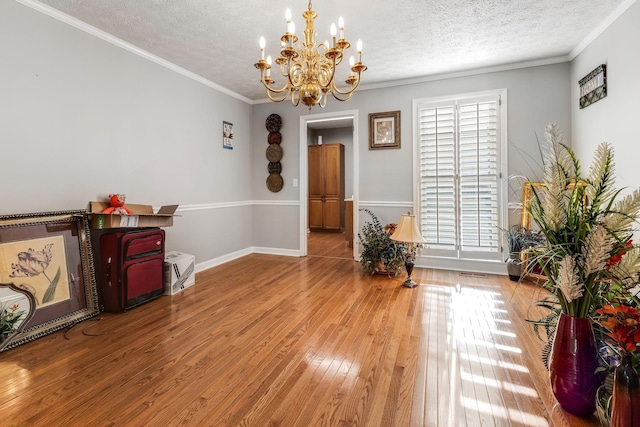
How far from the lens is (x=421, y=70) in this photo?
3.99 metres

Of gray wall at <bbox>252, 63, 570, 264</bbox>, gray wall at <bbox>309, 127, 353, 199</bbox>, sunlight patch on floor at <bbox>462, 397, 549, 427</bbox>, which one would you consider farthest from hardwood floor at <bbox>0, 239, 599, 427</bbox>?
gray wall at <bbox>309, 127, 353, 199</bbox>

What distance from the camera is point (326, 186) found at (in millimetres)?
7703

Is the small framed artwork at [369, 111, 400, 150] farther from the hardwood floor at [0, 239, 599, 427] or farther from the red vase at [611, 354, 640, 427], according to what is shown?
the red vase at [611, 354, 640, 427]

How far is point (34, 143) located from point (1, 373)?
1705mm

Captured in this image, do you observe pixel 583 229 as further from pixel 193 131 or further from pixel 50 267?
pixel 193 131

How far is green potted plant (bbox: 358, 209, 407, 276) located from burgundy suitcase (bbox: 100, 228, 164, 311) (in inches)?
100

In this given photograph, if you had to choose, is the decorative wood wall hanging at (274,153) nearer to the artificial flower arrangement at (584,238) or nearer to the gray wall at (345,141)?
the gray wall at (345,141)

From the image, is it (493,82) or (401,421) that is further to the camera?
(493,82)

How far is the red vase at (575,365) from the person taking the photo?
1336 mm

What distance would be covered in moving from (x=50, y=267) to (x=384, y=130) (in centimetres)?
406

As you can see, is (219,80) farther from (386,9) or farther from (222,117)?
(386,9)

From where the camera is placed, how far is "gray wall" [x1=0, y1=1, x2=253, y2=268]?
2404mm

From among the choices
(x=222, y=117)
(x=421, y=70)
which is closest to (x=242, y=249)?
(x=222, y=117)

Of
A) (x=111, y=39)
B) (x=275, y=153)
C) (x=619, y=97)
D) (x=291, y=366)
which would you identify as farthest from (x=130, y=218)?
(x=619, y=97)
